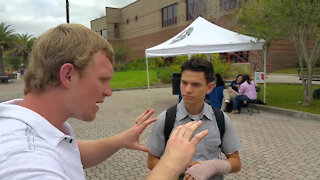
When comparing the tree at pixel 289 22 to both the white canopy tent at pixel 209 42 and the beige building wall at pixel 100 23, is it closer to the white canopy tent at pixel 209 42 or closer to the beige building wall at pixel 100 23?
the white canopy tent at pixel 209 42

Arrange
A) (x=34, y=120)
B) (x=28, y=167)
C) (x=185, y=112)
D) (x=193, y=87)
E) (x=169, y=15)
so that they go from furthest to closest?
1. (x=169, y=15)
2. (x=193, y=87)
3. (x=185, y=112)
4. (x=34, y=120)
5. (x=28, y=167)

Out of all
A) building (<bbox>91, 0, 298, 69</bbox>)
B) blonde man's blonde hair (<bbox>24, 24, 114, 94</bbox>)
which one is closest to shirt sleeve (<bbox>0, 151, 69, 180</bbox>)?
blonde man's blonde hair (<bbox>24, 24, 114, 94</bbox>)

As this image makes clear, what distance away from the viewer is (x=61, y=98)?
1.07 metres

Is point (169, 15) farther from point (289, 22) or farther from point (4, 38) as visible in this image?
point (289, 22)

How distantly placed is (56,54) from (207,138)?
1466 mm

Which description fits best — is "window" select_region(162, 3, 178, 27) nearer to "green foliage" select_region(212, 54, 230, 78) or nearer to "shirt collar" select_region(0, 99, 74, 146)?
"green foliage" select_region(212, 54, 230, 78)

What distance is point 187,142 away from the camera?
1.15m

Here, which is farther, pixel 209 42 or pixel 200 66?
pixel 209 42

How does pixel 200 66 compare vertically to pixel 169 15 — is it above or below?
below

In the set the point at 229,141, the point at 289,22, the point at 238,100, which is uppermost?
the point at 289,22

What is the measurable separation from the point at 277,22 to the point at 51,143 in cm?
923

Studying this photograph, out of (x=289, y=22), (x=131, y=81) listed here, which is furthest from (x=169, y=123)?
(x=131, y=81)

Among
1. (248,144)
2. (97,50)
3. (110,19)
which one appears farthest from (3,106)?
(110,19)

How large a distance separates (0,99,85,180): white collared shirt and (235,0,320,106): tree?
8.64 metres
